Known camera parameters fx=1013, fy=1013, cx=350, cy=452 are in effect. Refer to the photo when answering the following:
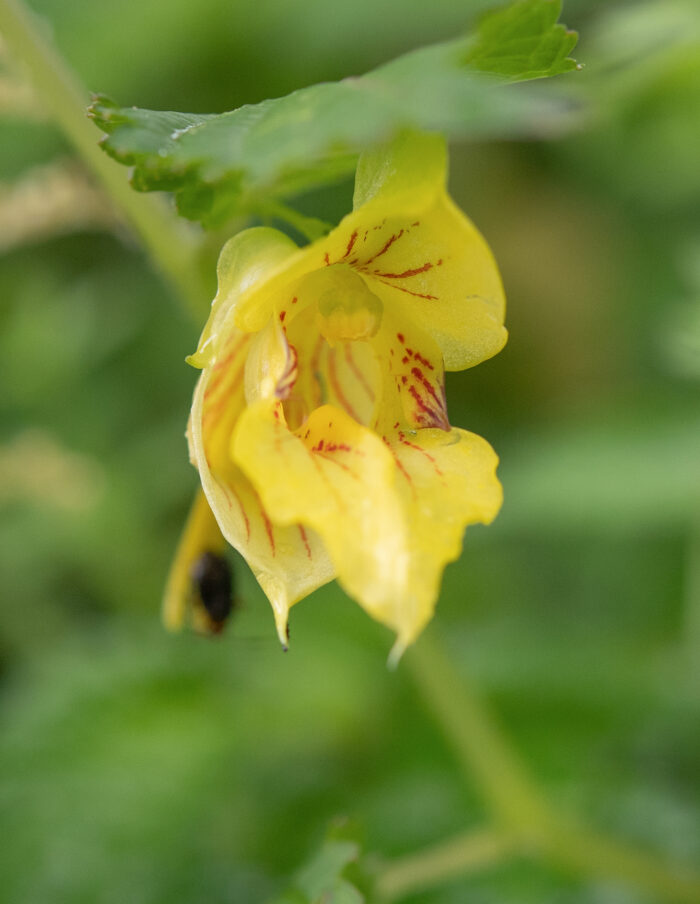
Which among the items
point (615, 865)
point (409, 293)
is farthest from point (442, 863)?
point (409, 293)

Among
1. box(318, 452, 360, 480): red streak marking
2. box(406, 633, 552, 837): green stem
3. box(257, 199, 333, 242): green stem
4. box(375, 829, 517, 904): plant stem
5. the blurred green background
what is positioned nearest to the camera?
box(318, 452, 360, 480): red streak marking

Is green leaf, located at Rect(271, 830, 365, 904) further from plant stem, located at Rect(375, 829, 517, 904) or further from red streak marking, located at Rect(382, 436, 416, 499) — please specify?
red streak marking, located at Rect(382, 436, 416, 499)

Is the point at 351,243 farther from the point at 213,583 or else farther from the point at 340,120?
the point at 213,583

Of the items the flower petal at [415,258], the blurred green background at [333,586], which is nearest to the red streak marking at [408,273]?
the flower petal at [415,258]

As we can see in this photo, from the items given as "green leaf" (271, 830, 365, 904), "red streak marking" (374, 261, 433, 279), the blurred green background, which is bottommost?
the blurred green background

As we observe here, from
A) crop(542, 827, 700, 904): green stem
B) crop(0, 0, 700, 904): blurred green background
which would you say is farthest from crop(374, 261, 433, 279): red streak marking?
crop(542, 827, 700, 904): green stem

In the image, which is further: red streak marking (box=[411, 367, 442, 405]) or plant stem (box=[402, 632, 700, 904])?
plant stem (box=[402, 632, 700, 904])

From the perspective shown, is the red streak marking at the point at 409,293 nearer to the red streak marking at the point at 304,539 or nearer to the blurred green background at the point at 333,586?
the red streak marking at the point at 304,539
